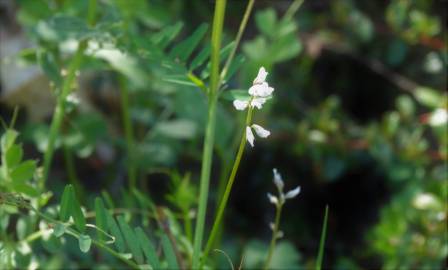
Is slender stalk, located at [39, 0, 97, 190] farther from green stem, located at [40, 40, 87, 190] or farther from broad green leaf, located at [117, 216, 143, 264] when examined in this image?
broad green leaf, located at [117, 216, 143, 264]

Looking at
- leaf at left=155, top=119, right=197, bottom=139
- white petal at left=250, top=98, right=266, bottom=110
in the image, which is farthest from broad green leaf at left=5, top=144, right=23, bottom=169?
leaf at left=155, top=119, right=197, bottom=139

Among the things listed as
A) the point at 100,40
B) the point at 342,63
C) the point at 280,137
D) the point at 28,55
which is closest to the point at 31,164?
the point at 100,40

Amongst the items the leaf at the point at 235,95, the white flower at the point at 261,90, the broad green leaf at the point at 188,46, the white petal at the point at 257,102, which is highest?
the broad green leaf at the point at 188,46

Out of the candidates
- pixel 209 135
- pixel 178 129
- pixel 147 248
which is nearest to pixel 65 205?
pixel 147 248

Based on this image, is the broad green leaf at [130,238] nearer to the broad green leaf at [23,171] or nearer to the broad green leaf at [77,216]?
the broad green leaf at [77,216]

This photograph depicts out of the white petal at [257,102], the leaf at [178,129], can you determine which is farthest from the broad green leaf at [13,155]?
the leaf at [178,129]

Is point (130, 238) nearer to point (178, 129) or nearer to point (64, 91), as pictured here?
point (64, 91)

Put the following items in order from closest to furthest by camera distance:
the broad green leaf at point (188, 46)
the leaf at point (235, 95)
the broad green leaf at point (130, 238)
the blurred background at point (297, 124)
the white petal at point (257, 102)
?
the white petal at point (257, 102)
the broad green leaf at point (130, 238)
the leaf at point (235, 95)
the broad green leaf at point (188, 46)
the blurred background at point (297, 124)
